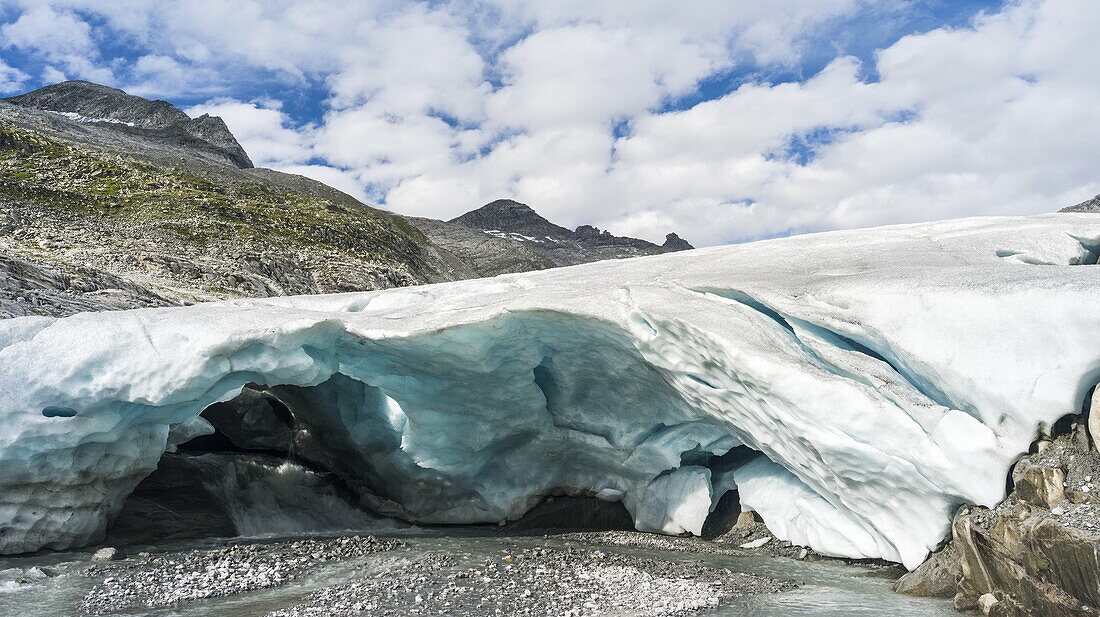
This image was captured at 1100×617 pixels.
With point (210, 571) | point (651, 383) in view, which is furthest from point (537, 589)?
point (210, 571)

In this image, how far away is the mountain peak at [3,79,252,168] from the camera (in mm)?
105125

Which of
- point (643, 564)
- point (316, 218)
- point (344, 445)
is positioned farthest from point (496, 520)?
point (316, 218)

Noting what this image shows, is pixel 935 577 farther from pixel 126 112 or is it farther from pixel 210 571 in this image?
pixel 126 112

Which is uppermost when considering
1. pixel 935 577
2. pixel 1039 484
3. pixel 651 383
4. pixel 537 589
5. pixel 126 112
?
pixel 126 112

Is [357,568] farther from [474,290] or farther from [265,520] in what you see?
[474,290]

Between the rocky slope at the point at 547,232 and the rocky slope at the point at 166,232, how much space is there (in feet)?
250

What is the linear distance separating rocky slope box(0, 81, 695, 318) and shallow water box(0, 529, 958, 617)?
11.3 meters

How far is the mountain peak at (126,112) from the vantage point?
105125 mm

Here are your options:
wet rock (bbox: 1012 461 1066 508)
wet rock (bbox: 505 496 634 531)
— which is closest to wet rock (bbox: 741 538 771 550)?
wet rock (bbox: 505 496 634 531)

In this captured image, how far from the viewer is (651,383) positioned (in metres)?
14.3

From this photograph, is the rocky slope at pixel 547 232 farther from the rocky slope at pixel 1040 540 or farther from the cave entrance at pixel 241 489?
the rocky slope at pixel 1040 540

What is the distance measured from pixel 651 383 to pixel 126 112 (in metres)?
118

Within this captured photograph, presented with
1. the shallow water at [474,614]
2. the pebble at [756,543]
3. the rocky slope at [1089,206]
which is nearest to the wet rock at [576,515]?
the shallow water at [474,614]

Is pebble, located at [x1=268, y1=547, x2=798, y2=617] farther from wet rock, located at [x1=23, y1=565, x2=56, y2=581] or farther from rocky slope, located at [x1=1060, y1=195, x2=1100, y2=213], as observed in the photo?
rocky slope, located at [x1=1060, y1=195, x2=1100, y2=213]
